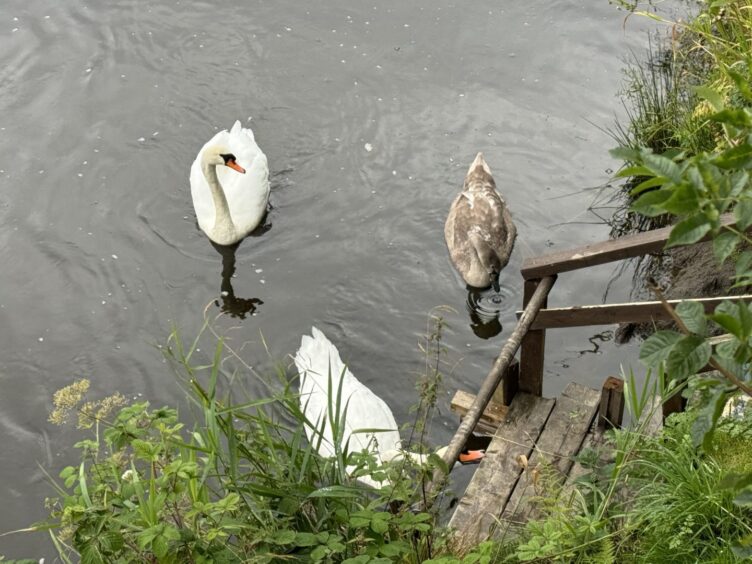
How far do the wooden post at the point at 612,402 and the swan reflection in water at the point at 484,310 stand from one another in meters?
2.78

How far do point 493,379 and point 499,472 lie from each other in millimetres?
607

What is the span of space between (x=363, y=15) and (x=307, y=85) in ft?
4.40

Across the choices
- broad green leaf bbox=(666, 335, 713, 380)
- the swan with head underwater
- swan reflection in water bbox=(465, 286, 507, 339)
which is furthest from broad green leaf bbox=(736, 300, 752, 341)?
swan reflection in water bbox=(465, 286, 507, 339)

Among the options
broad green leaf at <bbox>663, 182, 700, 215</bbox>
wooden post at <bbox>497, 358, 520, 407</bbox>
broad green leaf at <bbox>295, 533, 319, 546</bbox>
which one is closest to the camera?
broad green leaf at <bbox>663, 182, 700, 215</bbox>

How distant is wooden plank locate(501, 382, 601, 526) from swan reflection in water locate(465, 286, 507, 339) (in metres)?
2.49

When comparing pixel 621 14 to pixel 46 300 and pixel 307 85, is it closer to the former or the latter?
pixel 307 85

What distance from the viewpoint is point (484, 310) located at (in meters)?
7.74

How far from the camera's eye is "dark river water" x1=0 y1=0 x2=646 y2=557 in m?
7.27

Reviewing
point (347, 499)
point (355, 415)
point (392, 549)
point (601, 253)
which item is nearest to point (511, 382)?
point (601, 253)

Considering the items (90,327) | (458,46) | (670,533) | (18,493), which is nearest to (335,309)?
(90,327)

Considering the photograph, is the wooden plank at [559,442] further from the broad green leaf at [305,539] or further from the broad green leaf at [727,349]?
the broad green leaf at [727,349]

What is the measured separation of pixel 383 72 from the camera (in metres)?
9.56

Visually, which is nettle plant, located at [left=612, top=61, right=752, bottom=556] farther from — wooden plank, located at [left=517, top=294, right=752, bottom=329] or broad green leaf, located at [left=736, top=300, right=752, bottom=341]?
wooden plank, located at [left=517, top=294, right=752, bottom=329]

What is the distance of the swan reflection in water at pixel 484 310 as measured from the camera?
759 cm
